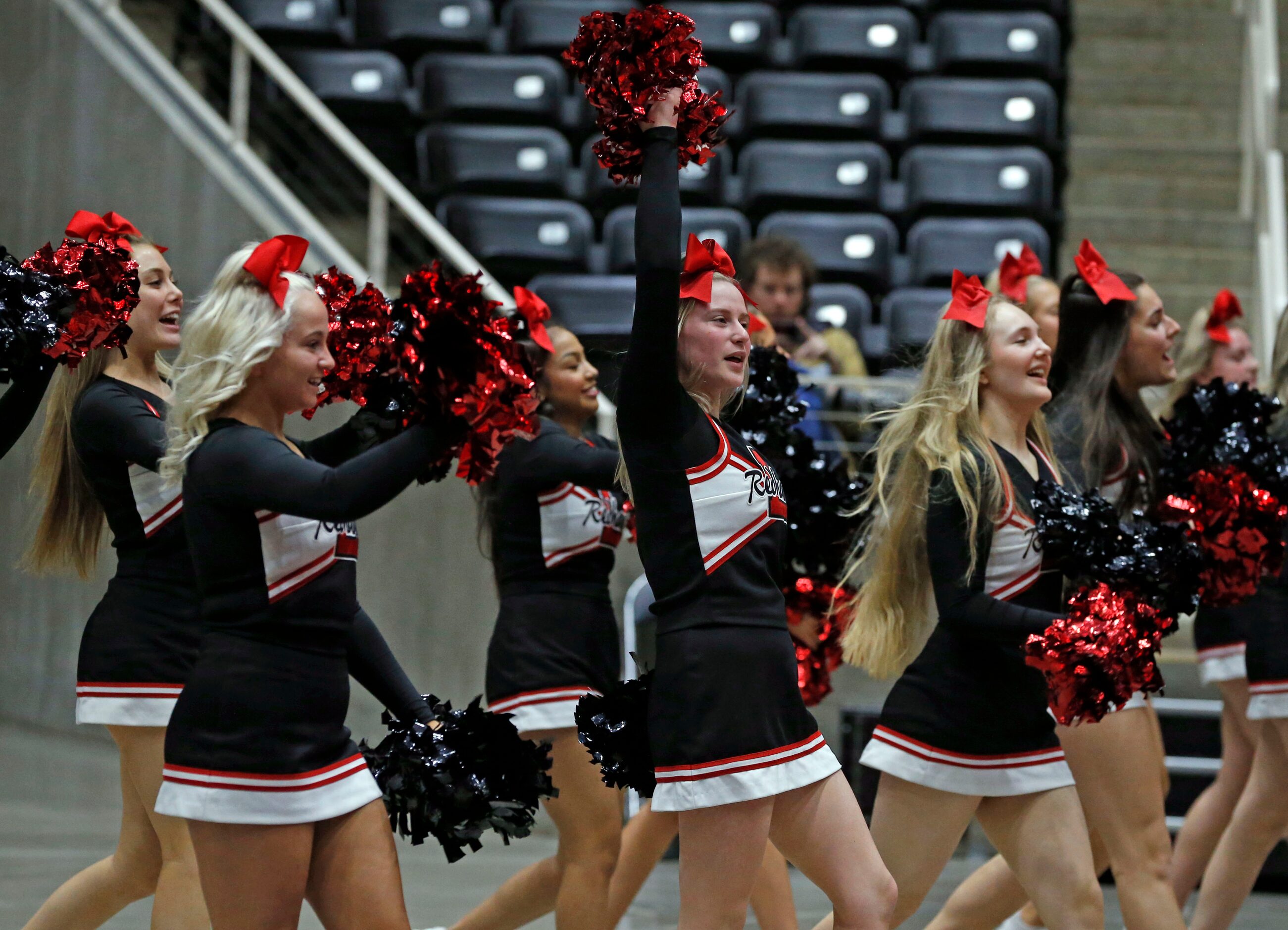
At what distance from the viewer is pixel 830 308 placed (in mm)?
6848

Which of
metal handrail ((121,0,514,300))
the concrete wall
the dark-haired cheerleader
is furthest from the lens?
metal handrail ((121,0,514,300))

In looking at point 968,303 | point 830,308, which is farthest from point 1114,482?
point 830,308

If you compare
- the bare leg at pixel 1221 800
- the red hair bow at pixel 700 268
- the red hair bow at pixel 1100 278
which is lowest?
the bare leg at pixel 1221 800

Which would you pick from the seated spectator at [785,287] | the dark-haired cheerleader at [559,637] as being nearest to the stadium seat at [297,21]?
the seated spectator at [785,287]

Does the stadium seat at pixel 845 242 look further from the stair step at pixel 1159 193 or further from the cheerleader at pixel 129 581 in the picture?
the cheerleader at pixel 129 581

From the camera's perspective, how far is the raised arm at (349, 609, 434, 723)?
2533 mm

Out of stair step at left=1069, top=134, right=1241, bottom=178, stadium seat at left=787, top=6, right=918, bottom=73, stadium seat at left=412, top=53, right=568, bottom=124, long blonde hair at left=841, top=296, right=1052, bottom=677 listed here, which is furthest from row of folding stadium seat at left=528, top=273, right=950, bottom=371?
long blonde hair at left=841, top=296, right=1052, bottom=677

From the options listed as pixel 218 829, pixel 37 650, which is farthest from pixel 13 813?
pixel 218 829

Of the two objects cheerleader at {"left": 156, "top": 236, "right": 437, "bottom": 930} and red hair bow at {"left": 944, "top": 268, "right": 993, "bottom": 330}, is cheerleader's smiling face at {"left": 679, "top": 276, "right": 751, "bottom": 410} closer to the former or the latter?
cheerleader at {"left": 156, "top": 236, "right": 437, "bottom": 930}

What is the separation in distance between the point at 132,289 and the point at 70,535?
0.54 metres

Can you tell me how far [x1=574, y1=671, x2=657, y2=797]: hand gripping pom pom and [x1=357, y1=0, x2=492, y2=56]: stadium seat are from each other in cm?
616

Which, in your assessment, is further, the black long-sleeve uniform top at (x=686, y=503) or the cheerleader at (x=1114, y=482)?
the cheerleader at (x=1114, y=482)

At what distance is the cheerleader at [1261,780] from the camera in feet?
11.8

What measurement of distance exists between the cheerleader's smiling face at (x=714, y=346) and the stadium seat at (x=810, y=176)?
17.1 feet
